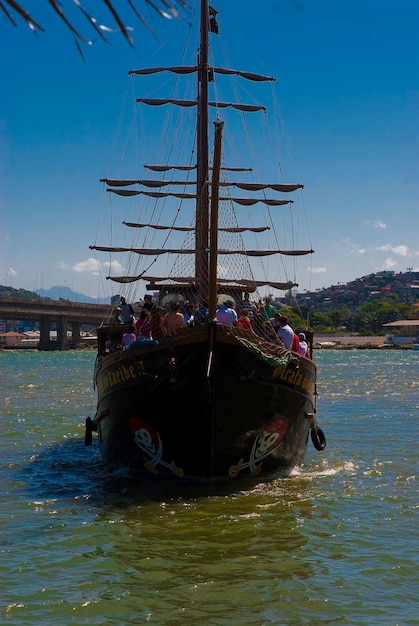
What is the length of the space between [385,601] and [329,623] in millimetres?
929

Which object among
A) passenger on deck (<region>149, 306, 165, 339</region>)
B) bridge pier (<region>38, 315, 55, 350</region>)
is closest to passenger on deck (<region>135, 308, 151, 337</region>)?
passenger on deck (<region>149, 306, 165, 339</region>)

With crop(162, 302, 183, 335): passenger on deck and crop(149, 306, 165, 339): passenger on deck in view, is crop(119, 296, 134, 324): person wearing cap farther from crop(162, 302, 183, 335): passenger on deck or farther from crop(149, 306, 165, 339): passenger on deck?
crop(162, 302, 183, 335): passenger on deck

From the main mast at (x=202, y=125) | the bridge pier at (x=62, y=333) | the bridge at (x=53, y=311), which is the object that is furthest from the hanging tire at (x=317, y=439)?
the bridge pier at (x=62, y=333)

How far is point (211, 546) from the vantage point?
1045cm

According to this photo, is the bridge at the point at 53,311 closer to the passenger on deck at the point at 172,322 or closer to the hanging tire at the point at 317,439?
the hanging tire at the point at 317,439

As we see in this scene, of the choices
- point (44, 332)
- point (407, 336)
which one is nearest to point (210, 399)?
point (44, 332)

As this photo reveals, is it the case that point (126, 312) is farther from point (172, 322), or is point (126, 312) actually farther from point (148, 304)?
point (172, 322)

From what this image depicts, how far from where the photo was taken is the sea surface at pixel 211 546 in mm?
8258

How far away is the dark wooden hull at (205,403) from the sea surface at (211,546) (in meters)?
0.47

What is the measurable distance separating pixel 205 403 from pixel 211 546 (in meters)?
3.20

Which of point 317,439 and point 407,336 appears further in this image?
point 407,336

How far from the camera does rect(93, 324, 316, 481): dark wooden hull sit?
13.2 metres

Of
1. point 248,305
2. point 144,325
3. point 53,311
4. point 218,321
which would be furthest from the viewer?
point 53,311

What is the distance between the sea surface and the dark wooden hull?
474 millimetres
